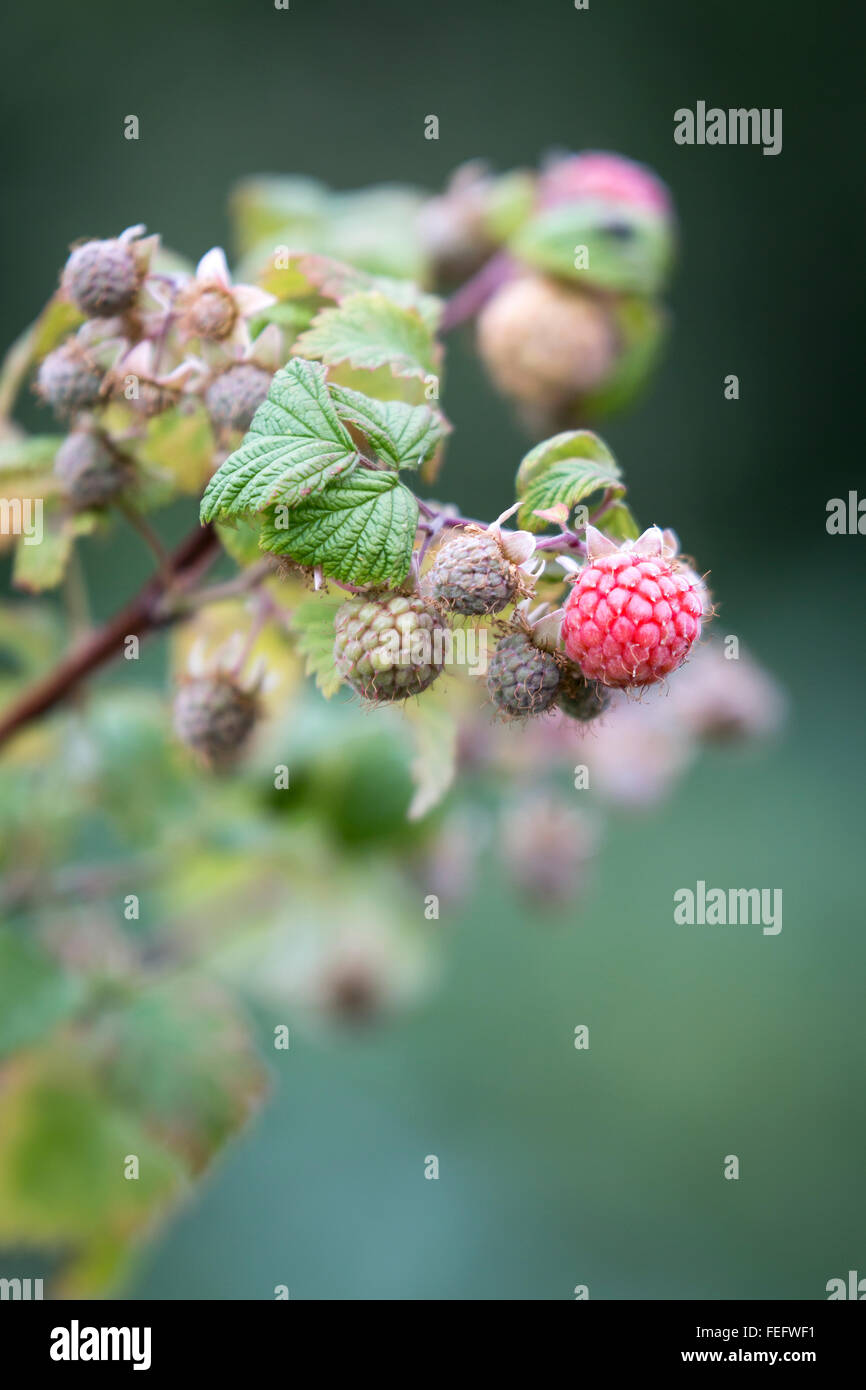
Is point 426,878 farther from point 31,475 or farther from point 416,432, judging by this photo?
point 416,432

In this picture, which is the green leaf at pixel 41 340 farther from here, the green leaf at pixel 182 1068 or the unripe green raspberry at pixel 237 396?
the green leaf at pixel 182 1068

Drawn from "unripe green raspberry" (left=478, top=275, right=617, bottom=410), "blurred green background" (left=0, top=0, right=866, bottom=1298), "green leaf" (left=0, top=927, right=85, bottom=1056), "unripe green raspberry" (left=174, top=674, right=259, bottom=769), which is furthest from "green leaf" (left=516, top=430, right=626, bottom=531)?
"blurred green background" (left=0, top=0, right=866, bottom=1298)

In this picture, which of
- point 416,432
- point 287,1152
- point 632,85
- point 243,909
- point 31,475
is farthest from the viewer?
point 632,85

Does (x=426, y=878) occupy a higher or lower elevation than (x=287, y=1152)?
higher

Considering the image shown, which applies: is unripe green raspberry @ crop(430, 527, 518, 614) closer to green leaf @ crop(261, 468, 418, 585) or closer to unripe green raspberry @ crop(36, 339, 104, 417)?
green leaf @ crop(261, 468, 418, 585)

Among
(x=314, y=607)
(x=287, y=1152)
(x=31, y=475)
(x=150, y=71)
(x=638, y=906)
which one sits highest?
(x=150, y=71)

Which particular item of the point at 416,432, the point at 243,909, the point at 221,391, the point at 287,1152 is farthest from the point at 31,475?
the point at 287,1152

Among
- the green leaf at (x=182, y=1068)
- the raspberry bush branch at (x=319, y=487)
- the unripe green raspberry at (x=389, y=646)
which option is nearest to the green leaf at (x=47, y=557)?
the raspberry bush branch at (x=319, y=487)
